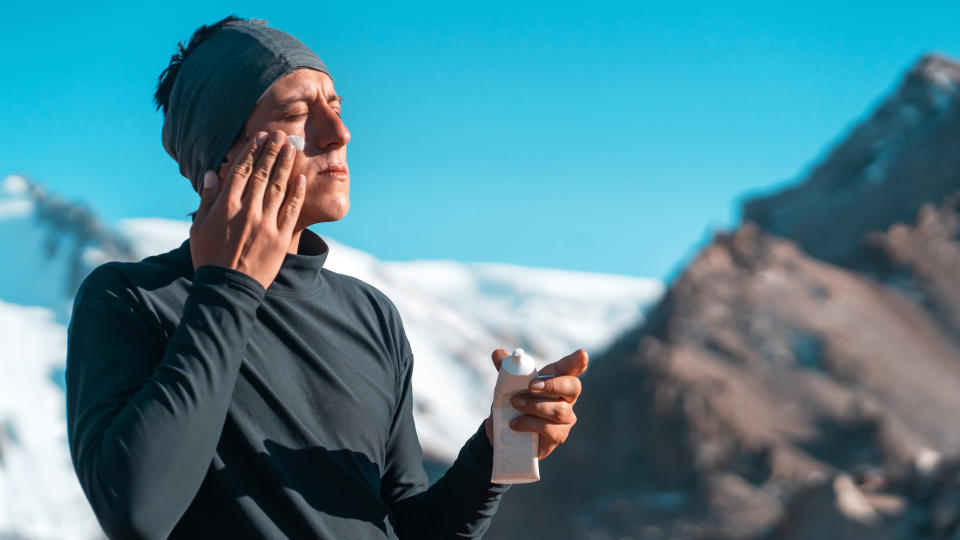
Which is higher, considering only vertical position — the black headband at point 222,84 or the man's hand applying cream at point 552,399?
the black headband at point 222,84

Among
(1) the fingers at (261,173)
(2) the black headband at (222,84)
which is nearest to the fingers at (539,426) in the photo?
(1) the fingers at (261,173)

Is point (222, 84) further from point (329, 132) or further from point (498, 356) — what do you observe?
point (498, 356)

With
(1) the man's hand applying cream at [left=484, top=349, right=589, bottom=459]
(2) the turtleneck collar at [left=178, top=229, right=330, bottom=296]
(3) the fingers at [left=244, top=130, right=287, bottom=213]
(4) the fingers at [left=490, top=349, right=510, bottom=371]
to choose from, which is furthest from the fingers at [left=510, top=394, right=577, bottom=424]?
(3) the fingers at [left=244, top=130, right=287, bottom=213]

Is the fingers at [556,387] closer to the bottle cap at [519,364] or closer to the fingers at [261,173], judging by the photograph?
the bottle cap at [519,364]

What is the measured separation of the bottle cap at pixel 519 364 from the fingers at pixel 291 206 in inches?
16.0

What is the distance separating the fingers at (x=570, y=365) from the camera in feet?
5.19

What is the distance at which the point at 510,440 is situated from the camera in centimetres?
162

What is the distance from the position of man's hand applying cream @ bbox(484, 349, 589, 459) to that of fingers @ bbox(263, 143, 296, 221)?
483 mm

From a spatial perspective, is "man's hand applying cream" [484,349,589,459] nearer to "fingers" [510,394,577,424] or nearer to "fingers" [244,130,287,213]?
"fingers" [510,394,577,424]

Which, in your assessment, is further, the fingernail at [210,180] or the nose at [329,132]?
the nose at [329,132]

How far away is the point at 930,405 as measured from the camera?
400 inches

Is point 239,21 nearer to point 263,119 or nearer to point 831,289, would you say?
point 263,119

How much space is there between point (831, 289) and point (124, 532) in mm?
11284

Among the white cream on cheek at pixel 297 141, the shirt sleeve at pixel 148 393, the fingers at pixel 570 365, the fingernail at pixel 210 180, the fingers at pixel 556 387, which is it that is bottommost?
the shirt sleeve at pixel 148 393
